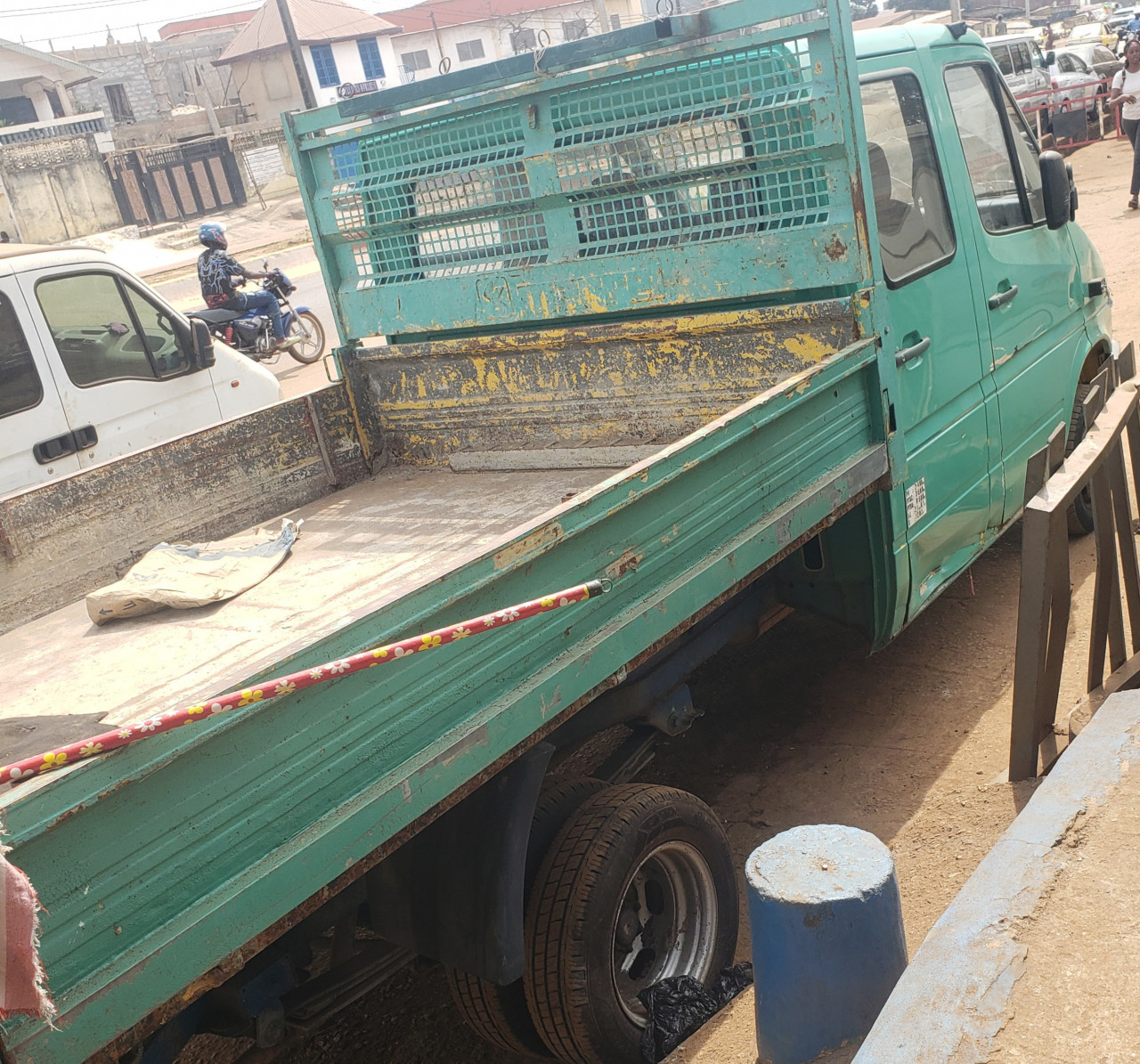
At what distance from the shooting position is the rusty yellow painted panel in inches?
139

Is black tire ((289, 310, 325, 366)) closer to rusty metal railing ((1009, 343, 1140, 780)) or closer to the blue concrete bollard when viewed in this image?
rusty metal railing ((1009, 343, 1140, 780))

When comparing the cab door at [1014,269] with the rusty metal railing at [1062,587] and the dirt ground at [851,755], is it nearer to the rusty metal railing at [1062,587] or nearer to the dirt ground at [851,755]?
the dirt ground at [851,755]

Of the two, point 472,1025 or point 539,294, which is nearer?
point 472,1025

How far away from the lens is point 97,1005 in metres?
1.56

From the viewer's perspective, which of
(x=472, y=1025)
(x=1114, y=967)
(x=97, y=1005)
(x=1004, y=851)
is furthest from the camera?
(x=472, y=1025)

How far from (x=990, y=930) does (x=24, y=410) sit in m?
4.91

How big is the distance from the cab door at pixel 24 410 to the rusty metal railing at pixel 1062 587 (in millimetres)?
4454

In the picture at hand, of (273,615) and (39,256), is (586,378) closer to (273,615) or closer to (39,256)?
(273,615)

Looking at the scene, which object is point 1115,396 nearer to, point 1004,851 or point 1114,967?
point 1004,851

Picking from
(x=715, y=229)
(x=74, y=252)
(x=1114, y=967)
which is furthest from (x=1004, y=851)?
(x=74, y=252)

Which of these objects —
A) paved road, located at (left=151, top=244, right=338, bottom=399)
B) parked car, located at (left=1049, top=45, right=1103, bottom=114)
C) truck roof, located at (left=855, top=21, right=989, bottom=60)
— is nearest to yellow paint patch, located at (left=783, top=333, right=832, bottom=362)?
truck roof, located at (left=855, top=21, right=989, bottom=60)

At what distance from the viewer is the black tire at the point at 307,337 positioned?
12.0m

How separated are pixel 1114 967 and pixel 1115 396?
6.39 ft

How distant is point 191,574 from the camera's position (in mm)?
3320
